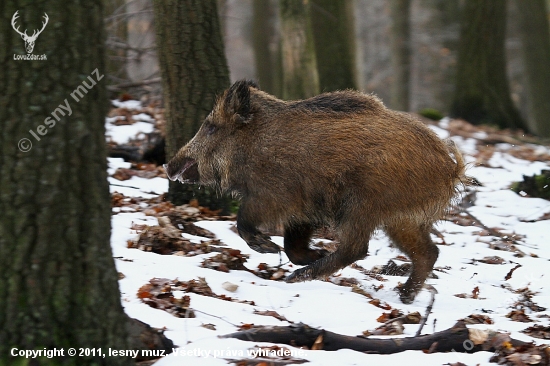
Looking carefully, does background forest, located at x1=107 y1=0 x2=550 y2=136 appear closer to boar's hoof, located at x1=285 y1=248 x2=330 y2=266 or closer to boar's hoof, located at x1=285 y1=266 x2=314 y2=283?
boar's hoof, located at x1=285 y1=248 x2=330 y2=266

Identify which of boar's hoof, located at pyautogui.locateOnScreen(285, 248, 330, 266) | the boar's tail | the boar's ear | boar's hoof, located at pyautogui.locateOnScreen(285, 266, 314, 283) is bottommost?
boar's hoof, located at pyautogui.locateOnScreen(285, 266, 314, 283)

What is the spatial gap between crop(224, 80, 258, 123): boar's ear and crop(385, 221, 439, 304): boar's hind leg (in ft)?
5.49

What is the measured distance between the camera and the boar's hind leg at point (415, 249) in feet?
20.3

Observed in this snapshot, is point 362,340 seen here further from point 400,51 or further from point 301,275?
point 400,51

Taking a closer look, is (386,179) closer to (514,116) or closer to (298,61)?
(298,61)

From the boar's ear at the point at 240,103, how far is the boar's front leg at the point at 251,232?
0.82 meters

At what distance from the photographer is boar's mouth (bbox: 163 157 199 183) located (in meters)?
6.86

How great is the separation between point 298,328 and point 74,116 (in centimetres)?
187

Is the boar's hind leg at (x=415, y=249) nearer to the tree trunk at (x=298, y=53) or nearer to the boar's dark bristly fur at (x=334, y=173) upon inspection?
the boar's dark bristly fur at (x=334, y=173)

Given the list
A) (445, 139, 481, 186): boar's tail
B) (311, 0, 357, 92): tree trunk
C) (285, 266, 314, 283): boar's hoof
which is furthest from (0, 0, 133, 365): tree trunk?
(311, 0, 357, 92): tree trunk

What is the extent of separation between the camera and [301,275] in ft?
20.2

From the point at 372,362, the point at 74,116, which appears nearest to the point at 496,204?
the point at 372,362

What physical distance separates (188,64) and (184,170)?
1.28 meters

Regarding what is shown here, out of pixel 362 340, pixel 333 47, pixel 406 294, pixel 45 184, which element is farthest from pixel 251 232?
pixel 333 47
